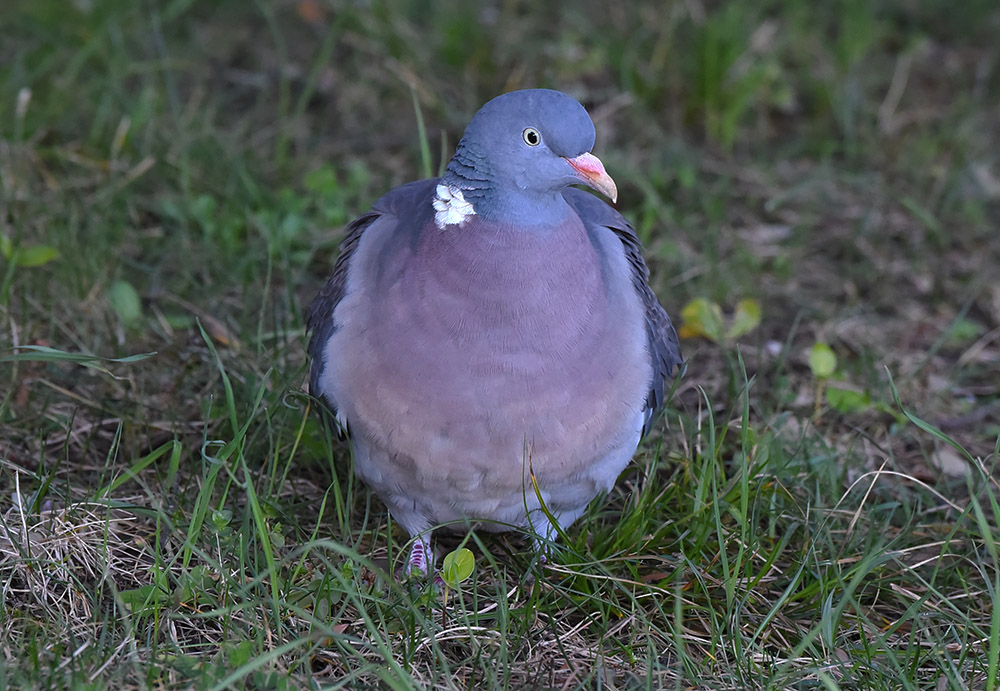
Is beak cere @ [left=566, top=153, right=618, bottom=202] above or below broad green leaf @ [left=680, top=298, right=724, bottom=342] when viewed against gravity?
above

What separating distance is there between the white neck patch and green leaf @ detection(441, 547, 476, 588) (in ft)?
2.54

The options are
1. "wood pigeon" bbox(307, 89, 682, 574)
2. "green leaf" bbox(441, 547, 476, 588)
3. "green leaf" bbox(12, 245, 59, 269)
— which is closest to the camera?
"wood pigeon" bbox(307, 89, 682, 574)

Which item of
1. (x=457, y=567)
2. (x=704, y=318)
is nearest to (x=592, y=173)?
(x=457, y=567)

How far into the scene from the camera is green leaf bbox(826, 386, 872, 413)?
3459 mm

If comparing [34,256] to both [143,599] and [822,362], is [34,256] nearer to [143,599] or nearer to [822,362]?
[143,599]

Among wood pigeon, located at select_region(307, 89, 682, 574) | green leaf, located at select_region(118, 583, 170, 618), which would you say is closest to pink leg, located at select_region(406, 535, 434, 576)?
wood pigeon, located at select_region(307, 89, 682, 574)

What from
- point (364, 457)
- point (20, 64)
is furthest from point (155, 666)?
point (20, 64)

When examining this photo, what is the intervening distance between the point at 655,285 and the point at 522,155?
1708mm

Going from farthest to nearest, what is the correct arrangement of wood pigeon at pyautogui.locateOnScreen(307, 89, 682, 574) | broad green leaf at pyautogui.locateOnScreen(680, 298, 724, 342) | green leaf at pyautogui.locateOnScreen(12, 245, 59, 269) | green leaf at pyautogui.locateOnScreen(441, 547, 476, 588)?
1. broad green leaf at pyautogui.locateOnScreen(680, 298, 724, 342)
2. green leaf at pyautogui.locateOnScreen(12, 245, 59, 269)
3. green leaf at pyautogui.locateOnScreen(441, 547, 476, 588)
4. wood pigeon at pyautogui.locateOnScreen(307, 89, 682, 574)

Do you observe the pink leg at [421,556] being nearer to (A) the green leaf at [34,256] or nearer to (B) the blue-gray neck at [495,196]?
(B) the blue-gray neck at [495,196]

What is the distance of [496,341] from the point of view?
2.41 m

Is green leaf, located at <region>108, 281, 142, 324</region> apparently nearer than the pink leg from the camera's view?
No

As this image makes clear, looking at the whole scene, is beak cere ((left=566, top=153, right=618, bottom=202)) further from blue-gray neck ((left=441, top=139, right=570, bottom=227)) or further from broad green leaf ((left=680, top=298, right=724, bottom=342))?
broad green leaf ((left=680, top=298, right=724, bottom=342))

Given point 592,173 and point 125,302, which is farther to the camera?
point 125,302
